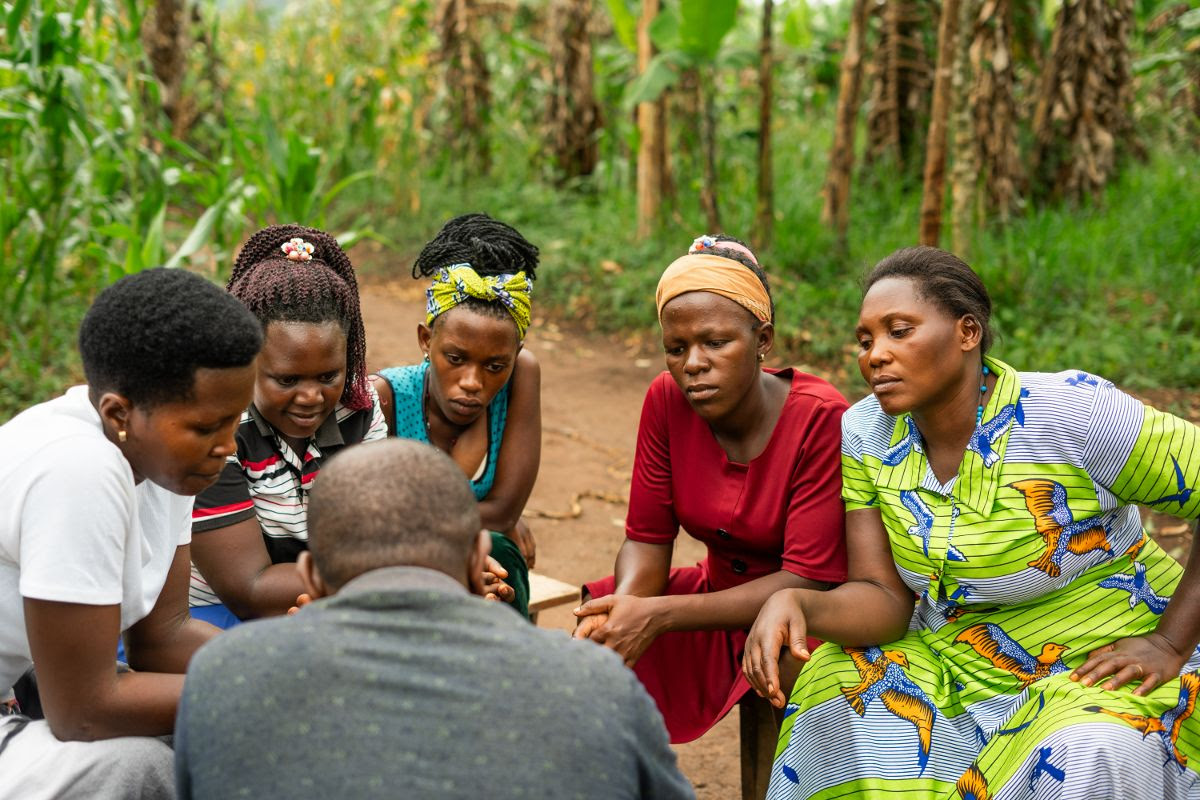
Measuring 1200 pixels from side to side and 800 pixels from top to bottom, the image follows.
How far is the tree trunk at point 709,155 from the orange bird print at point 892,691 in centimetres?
560

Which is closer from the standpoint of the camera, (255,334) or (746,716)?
(255,334)

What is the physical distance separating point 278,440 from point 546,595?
0.93m

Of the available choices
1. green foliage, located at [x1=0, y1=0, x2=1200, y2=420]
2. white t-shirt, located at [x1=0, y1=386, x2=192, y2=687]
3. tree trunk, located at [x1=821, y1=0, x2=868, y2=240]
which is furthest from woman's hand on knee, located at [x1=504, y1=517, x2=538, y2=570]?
tree trunk, located at [x1=821, y1=0, x2=868, y2=240]

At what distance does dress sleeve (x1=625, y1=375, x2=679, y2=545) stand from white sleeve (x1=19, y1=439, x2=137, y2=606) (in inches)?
53.4

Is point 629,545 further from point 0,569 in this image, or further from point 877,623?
point 0,569

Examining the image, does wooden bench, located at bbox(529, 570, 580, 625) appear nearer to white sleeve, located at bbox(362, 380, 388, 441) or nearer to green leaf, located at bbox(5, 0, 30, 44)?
white sleeve, located at bbox(362, 380, 388, 441)

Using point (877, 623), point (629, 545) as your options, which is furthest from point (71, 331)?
point (877, 623)

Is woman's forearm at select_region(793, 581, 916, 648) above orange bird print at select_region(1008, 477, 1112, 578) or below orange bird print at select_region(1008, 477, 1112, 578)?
below

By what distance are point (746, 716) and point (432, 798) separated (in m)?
1.62

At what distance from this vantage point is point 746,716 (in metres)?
2.83

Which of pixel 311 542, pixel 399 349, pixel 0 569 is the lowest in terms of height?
pixel 399 349

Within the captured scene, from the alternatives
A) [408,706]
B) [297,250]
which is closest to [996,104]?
[297,250]

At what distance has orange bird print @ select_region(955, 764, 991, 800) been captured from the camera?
2277mm

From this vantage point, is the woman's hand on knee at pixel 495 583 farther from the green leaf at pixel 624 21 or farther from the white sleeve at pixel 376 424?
the green leaf at pixel 624 21
